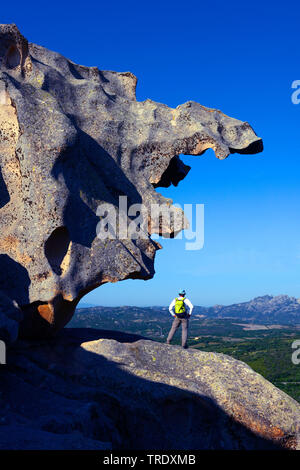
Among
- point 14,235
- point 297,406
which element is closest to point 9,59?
point 14,235

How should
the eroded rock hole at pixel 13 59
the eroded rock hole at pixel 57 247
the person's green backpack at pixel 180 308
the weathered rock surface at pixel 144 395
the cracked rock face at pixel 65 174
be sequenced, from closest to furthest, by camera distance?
the weathered rock surface at pixel 144 395
the cracked rock face at pixel 65 174
the eroded rock hole at pixel 57 247
the eroded rock hole at pixel 13 59
the person's green backpack at pixel 180 308

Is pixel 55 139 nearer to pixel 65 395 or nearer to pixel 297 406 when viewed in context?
pixel 65 395

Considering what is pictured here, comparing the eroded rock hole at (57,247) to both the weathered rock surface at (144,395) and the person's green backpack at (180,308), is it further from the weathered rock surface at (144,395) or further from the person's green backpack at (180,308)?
the person's green backpack at (180,308)

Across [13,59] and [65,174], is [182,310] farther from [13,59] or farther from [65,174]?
[13,59]

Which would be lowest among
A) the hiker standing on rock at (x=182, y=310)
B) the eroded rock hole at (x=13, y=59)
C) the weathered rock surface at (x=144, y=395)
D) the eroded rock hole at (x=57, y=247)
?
the weathered rock surface at (x=144, y=395)

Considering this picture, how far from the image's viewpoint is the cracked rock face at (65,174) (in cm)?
1313

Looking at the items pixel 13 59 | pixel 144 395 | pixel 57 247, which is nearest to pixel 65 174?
pixel 57 247

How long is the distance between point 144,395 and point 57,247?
4988 millimetres

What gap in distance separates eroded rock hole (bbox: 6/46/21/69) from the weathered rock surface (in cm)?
930

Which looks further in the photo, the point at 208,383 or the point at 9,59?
the point at 9,59

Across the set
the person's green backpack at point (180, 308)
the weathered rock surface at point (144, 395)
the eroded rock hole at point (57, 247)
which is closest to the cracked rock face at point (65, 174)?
the eroded rock hole at point (57, 247)

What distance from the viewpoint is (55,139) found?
13.7 meters

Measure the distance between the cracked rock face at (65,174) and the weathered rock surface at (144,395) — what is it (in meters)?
1.49

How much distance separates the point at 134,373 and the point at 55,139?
7.38m
